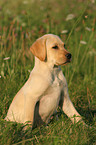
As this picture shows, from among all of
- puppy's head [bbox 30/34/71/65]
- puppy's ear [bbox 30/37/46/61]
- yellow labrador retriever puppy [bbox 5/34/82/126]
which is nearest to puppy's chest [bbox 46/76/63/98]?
yellow labrador retriever puppy [bbox 5/34/82/126]

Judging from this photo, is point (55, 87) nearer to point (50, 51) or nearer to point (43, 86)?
point (43, 86)

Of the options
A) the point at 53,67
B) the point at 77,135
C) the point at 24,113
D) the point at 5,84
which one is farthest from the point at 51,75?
the point at 5,84

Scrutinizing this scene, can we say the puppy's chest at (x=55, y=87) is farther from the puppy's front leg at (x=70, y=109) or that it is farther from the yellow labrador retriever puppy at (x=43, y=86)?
the puppy's front leg at (x=70, y=109)

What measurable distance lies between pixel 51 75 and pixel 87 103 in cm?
136

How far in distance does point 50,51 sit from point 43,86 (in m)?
→ 0.44

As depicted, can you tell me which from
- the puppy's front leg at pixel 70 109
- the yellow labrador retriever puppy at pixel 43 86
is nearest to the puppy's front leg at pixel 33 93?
the yellow labrador retriever puppy at pixel 43 86

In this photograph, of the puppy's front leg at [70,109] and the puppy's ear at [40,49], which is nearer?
the puppy's ear at [40,49]

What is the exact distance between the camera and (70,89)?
408 centimetres

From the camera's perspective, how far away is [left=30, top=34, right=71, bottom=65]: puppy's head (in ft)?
8.82

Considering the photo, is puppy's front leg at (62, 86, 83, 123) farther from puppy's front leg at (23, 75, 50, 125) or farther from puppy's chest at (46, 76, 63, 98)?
puppy's front leg at (23, 75, 50, 125)

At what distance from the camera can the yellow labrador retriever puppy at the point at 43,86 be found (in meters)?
2.65

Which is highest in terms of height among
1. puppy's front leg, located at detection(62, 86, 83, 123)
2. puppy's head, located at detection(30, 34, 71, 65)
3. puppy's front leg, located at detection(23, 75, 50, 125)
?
puppy's head, located at detection(30, 34, 71, 65)

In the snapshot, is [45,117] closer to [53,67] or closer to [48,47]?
[53,67]

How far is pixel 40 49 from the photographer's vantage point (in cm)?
269
